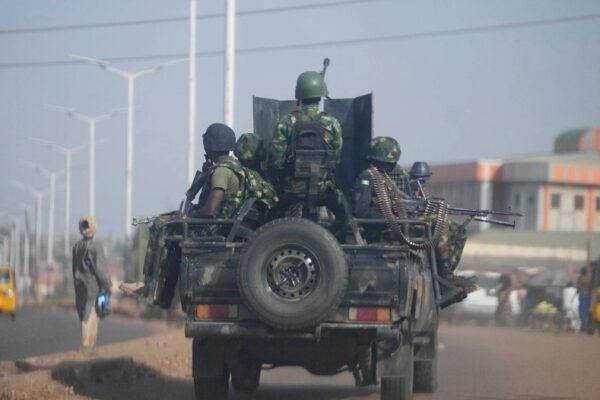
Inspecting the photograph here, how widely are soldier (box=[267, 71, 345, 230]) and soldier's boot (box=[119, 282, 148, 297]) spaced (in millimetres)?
1356

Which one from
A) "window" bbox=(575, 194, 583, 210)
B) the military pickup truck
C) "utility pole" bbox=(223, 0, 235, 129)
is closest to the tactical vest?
the military pickup truck

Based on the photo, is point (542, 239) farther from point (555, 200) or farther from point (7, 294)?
point (7, 294)

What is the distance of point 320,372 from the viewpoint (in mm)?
9922

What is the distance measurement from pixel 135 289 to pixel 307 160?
80.6 inches

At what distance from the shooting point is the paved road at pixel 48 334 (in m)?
17.1

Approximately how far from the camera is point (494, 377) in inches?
530

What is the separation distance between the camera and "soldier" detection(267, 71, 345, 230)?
945 centimetres

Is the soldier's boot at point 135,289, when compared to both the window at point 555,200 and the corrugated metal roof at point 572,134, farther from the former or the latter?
the corrugated metal roof at point 572,134

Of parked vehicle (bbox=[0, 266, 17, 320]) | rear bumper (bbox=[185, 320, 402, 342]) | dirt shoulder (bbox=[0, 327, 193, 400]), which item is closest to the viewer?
rear bumper (bbox=[185, 320, 402, 342])

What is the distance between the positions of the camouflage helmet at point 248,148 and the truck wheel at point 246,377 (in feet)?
6.01

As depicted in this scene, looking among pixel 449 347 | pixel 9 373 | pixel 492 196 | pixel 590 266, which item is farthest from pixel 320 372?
pixel 492 196

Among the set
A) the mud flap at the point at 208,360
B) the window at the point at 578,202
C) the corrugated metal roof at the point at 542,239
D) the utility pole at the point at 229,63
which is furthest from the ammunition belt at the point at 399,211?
the window at the point at 578,202

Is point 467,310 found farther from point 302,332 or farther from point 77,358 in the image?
point 302,332

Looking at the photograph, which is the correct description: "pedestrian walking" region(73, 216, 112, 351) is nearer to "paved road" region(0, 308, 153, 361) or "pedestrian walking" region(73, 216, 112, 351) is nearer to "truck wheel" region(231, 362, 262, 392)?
"paved road" region(0, 308, 153, 361)
